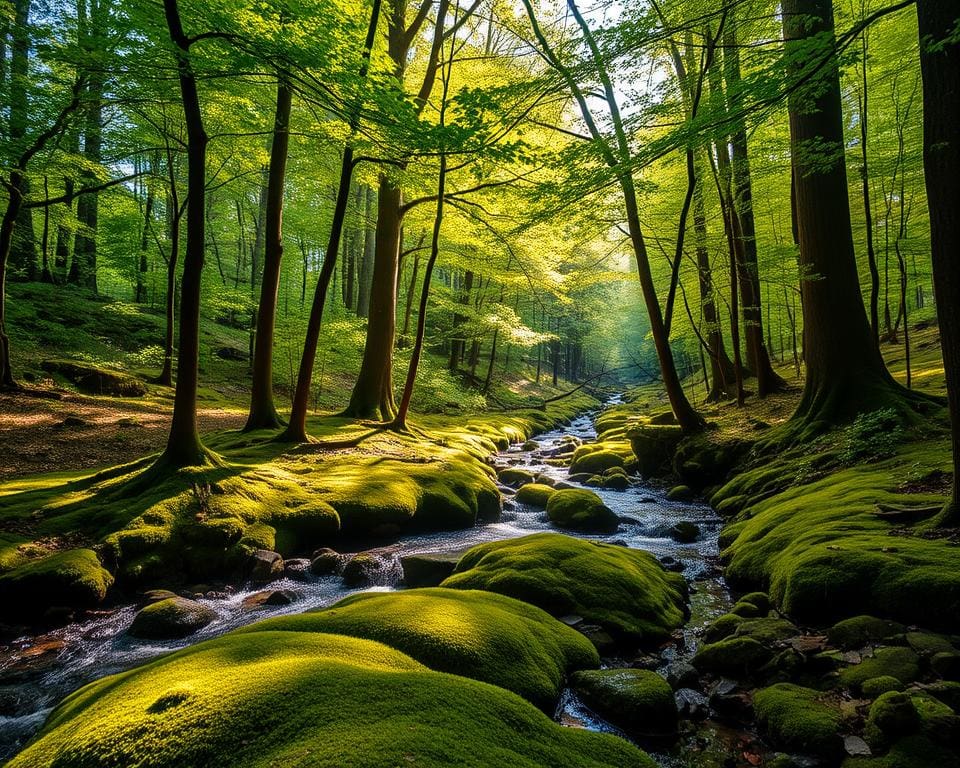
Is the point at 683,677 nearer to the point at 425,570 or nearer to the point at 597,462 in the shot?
the point at 425,570

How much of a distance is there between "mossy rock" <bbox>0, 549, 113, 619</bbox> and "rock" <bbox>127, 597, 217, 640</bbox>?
0.67m

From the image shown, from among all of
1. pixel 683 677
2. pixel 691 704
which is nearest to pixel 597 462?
pixel 683 677

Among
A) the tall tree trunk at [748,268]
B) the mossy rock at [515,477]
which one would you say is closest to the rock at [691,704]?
the mossy rock at [515,477]

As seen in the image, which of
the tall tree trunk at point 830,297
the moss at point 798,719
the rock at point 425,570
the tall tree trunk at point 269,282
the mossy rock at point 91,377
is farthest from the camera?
the mossy rock at point 91,377

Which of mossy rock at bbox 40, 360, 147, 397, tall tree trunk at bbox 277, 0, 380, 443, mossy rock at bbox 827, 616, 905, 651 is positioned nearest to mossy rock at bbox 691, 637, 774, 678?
mossy rock at bbox 827, 616, 905, 651

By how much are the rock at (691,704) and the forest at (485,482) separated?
38mm

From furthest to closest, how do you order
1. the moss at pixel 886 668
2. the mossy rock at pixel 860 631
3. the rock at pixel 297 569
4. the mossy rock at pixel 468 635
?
the rock at pixel 297 569 < the mossy rock at pixel 860 631 < the mossy rock at pixel 468 635 < the moss at pixel 886 668

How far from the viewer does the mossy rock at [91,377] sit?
44.4 ft

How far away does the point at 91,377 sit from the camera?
1372 cm

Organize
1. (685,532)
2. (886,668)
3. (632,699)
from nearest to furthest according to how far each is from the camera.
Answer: (886,668)
(632,699)
(685,532)

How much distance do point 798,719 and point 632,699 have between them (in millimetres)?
1057

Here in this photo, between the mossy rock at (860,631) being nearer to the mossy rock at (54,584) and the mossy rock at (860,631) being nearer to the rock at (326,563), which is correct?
the rock at (326,563)

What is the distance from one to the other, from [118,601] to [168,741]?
188 inches

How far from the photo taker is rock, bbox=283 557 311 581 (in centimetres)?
652
